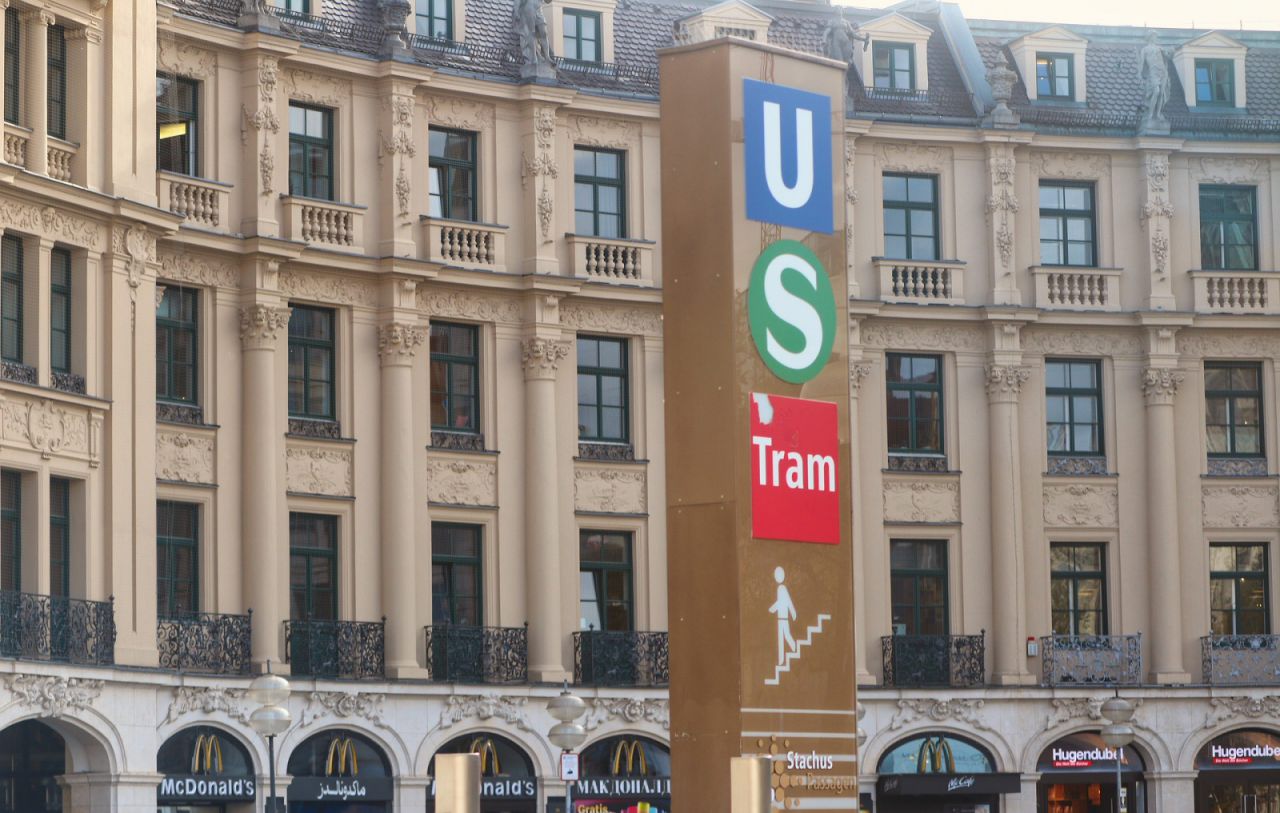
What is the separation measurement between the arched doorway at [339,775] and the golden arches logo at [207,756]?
1.41 metres

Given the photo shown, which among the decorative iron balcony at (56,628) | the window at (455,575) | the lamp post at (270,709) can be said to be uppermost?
the window at (455,575)

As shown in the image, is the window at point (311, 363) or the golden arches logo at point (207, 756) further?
the window at point (311, 363)

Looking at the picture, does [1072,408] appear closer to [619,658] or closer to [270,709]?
[619,658]

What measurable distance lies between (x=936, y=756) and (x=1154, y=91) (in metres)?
13.4

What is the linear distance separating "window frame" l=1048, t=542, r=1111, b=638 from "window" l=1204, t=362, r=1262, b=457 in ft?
10.1

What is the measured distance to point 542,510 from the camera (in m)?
43.8

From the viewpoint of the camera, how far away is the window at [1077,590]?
4766 cm

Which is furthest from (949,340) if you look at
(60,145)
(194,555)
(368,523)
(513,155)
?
(60,145)

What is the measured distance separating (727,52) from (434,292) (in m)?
25.0

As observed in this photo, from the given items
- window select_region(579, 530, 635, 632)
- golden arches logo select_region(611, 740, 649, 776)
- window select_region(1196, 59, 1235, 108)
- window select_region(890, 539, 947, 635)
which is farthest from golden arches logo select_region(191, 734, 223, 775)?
window select_region(1196, 59, 1235, 108)

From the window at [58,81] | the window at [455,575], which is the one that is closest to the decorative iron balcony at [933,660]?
the window at [455,575]

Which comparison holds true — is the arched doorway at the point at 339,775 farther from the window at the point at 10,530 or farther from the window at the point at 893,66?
the window at the point at 893,66

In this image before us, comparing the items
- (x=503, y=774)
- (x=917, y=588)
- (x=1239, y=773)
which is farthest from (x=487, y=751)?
(x=1239, y=773)

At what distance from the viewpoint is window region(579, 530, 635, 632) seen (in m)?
44.7
